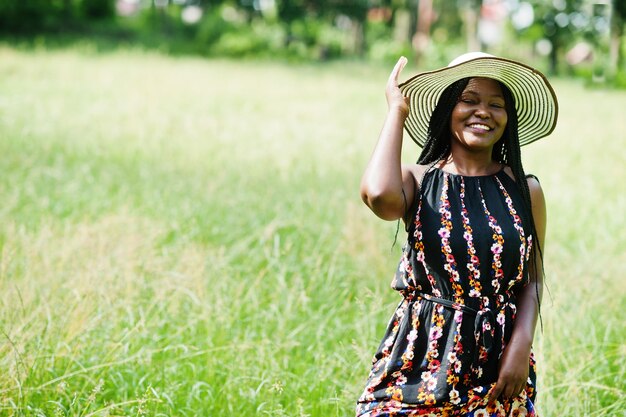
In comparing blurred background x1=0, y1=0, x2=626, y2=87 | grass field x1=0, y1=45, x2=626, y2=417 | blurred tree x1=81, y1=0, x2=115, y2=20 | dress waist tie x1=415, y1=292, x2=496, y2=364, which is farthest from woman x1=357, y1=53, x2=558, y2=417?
blurred tree x1=81, y1=0, x2=115, y2=20

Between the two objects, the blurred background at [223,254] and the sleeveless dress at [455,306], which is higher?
the sleeveless dress at [455,306]

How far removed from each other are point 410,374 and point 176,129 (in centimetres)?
608

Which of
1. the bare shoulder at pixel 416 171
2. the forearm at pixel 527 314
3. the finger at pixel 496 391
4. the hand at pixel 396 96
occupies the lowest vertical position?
the finger at pixel 496 391

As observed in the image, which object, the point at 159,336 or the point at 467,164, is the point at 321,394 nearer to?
the point at 159,336

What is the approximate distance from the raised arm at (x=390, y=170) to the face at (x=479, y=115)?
18cm

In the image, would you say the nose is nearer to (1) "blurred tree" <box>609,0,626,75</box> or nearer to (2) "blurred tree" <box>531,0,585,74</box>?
(1) "blurred tree" <box>609,0,626,75</box>

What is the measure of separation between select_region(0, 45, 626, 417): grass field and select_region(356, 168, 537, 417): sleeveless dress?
50cm

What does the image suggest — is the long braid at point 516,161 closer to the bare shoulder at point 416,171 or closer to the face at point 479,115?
the face at point 479,115

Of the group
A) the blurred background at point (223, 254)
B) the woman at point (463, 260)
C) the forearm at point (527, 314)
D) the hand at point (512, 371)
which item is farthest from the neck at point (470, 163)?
the blurred background at point (223, 254)

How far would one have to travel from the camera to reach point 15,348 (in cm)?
256

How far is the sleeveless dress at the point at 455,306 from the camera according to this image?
79.0 inches

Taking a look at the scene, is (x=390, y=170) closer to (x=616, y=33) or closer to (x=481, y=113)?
(x=481, y=113)

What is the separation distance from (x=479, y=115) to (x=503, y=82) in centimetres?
14

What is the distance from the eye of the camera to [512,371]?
2016mm
